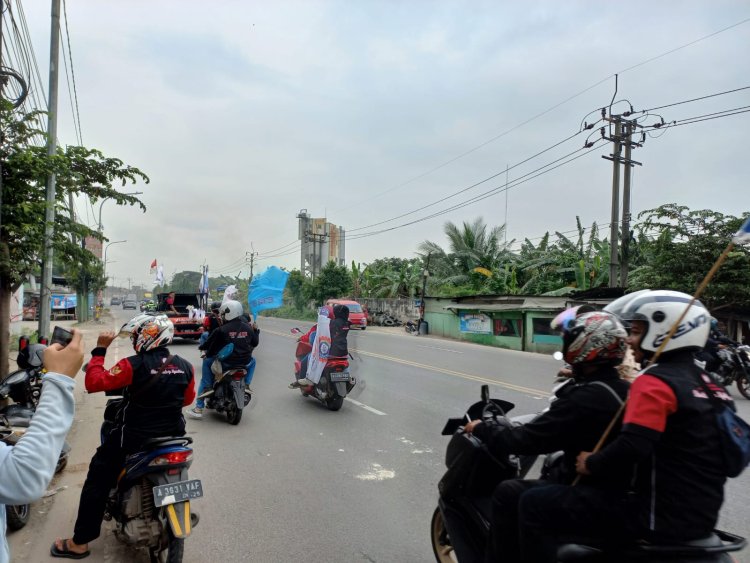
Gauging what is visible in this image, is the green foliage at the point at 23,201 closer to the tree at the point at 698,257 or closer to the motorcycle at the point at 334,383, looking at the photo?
the motorcycle at the point at 334,383

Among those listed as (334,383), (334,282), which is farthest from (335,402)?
(334,282)

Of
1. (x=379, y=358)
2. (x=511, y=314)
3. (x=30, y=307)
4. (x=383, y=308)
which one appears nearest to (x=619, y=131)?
(x=511, y=314)

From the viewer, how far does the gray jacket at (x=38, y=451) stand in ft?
5.05

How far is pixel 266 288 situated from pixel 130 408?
5758 millimetres

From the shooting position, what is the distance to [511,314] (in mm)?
23016

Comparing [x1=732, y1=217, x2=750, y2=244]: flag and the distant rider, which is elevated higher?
[x1=732, y1=217, x2=750, y2=244]: flag

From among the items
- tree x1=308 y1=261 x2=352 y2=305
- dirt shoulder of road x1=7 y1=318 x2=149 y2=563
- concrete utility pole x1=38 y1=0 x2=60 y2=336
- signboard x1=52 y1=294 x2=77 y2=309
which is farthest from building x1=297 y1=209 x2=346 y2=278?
dirt shoulder of road x1=7 y1=318 x2=149 y2=563

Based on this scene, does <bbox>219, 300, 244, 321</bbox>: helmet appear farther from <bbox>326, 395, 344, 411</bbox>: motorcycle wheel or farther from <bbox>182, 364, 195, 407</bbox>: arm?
<bbox>182, 364, 195, 407</bbox>: arm

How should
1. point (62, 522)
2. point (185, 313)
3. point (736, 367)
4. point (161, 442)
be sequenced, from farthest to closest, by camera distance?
1. point (185, 313)
2. point (736, 367)
3. point (62, 522)
4. point (161, 442)

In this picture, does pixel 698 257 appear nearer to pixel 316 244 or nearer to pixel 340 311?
pixel 340 311

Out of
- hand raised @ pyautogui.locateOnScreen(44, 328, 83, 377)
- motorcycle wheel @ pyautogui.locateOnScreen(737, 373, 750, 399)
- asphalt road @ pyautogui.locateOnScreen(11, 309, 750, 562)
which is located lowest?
asphalt road @ pyautogui.locateOnScreen(11, 309, 750, 562)

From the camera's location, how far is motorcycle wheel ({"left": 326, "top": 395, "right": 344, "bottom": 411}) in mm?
7910

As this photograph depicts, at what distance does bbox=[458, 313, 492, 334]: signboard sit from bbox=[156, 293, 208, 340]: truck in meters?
12.9

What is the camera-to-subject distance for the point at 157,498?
10.4 ft
